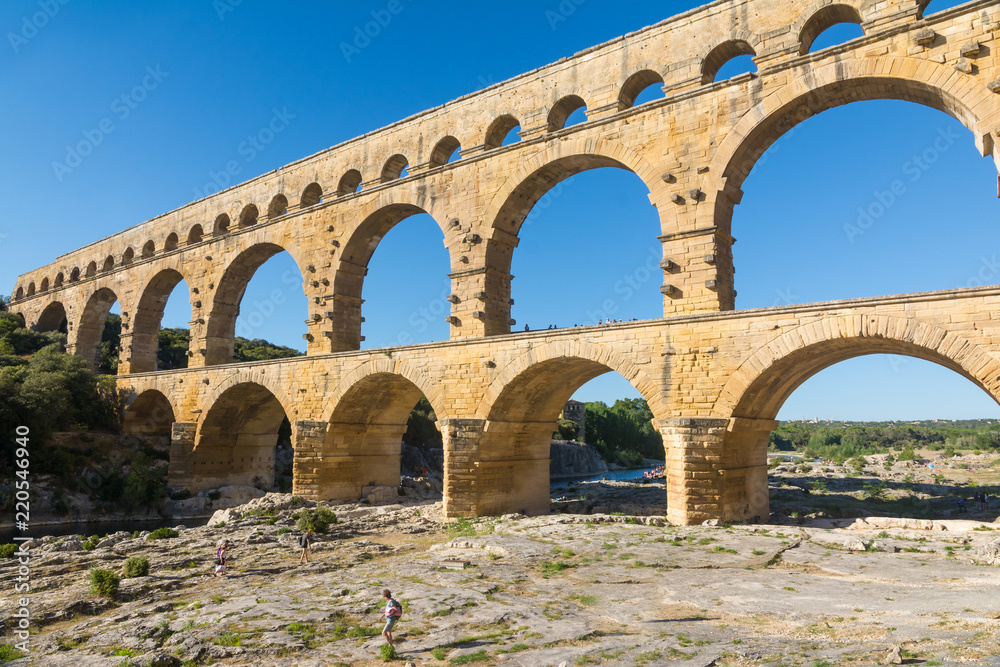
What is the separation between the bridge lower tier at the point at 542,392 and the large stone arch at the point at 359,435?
44mm

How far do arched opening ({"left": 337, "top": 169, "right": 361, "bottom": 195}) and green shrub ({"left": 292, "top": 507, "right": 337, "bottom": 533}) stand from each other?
34.8 ft

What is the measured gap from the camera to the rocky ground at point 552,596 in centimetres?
642

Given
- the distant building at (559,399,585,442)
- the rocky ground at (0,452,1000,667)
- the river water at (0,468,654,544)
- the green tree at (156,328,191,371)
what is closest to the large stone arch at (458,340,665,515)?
the rocky ground at (0,452,1000,667)

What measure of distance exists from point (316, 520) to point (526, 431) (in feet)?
18.7

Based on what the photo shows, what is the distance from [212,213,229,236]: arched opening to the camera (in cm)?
2597

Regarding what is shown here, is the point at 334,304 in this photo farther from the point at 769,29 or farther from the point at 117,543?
the point at 769,29

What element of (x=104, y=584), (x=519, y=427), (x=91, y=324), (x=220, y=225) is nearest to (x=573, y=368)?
(x=519, y=427)

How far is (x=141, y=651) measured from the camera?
711cm

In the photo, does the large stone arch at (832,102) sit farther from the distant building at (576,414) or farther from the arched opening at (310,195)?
the distant building at (576,414)

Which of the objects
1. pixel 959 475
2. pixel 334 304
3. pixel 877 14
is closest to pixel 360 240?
pixel 334 304

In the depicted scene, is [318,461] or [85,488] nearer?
[318,461]

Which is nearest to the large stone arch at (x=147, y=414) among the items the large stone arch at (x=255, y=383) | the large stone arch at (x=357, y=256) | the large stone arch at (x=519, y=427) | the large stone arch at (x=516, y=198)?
the large stone arch at (x=255, y=383)

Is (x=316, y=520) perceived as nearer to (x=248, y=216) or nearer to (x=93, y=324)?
(x=248, y=216)

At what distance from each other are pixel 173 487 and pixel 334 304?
390 inches
